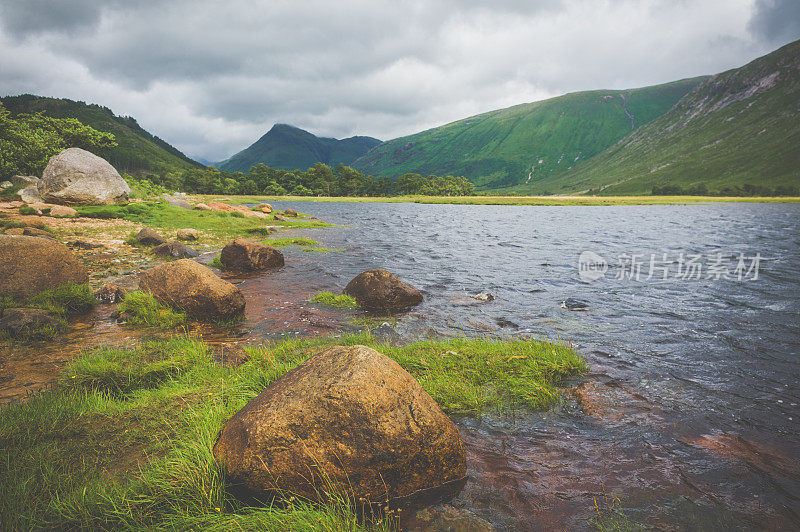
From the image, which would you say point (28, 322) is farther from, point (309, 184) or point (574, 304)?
point (309, 184)

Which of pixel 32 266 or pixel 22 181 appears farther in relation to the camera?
pixel 22 181

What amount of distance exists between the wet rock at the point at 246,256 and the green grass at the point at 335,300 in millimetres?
6067

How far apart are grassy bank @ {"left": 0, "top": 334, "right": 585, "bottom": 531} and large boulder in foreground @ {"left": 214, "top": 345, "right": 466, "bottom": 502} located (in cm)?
31

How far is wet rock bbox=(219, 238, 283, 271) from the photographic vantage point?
18.0 meters

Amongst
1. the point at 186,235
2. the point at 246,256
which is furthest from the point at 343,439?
the point at 186,235

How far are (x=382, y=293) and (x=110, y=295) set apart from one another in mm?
9362

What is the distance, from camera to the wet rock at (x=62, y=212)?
2436 cm

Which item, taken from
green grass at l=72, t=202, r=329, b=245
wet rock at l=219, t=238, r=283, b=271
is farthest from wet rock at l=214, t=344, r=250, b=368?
green grass at l=72, t=202, r=329, b=245

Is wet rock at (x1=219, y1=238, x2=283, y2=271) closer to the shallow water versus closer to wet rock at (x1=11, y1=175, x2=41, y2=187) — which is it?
the shallow water

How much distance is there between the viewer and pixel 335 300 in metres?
13.4

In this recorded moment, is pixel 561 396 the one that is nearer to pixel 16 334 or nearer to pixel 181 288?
pixel 181 288

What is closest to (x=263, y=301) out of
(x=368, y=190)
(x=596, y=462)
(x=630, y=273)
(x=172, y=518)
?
(x=172, y=518)

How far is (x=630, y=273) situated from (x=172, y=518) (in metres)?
22.4

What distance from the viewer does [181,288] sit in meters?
11.0
